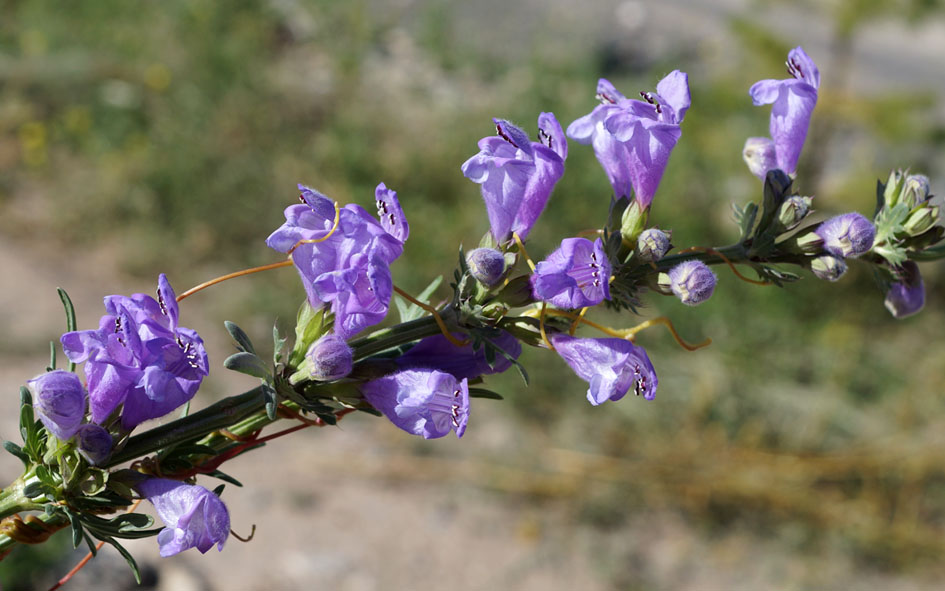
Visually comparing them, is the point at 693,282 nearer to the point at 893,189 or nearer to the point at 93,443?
the point at 893,189

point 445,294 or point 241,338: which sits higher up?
point 241,338

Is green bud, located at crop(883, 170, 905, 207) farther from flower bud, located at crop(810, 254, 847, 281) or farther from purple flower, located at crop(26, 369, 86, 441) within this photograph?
purple flower, located at crop(26, 369, 86, 441)

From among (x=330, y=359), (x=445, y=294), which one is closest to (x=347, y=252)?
(x=330, y=359)

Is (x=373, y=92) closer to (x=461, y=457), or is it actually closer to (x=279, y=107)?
(x=279, y=107)

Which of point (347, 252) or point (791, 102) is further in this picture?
point (791, 102)

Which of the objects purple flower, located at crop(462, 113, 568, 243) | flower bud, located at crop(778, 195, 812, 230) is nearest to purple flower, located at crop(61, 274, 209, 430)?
purple flower, located at crop(462, 113, 568, 243)

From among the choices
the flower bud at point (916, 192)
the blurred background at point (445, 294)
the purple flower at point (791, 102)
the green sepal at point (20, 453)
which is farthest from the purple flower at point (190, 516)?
the blurred background at point (445, 294)

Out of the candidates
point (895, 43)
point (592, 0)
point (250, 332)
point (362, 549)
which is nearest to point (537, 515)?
point (362, 549)
